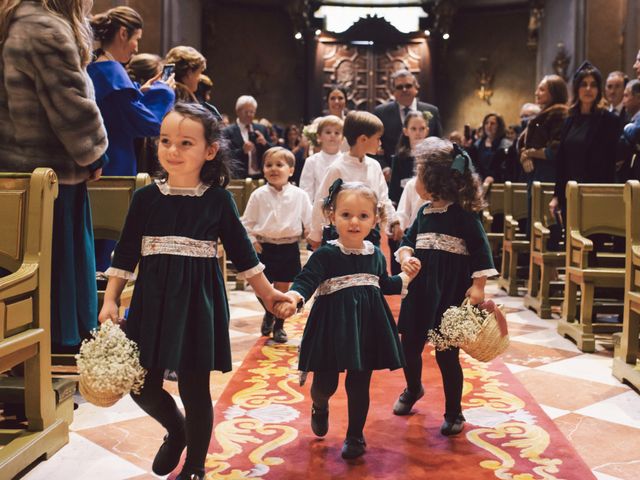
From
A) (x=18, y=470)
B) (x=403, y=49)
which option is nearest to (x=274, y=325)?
(x=18, y=470)

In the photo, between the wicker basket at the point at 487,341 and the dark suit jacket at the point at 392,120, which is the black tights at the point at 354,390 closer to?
the wicker basket at the point at 487,341

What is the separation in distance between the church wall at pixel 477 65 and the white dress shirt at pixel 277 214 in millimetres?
13515

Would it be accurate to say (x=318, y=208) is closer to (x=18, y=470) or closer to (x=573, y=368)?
(x=573, y=368)

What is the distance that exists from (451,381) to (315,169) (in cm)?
254

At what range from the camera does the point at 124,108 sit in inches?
162

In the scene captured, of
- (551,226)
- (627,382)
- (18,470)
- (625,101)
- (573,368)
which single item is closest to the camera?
(18,470)

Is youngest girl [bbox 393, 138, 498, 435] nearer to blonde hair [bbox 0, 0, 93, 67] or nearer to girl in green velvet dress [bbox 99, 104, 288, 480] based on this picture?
girl in green velvet dress [bbox 99, 104, 288, 480]

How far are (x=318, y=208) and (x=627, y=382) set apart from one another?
199 cm

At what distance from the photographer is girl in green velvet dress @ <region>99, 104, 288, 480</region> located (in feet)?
7.71

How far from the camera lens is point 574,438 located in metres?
3.10

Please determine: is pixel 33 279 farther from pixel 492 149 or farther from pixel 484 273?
pixel 492 149

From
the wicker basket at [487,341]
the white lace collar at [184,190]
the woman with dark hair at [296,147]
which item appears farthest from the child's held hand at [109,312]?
the woman with dark hair at [296,147]

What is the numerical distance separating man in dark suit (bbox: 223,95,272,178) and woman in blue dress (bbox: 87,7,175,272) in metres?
3.75

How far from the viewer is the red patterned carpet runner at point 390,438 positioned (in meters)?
2.71
